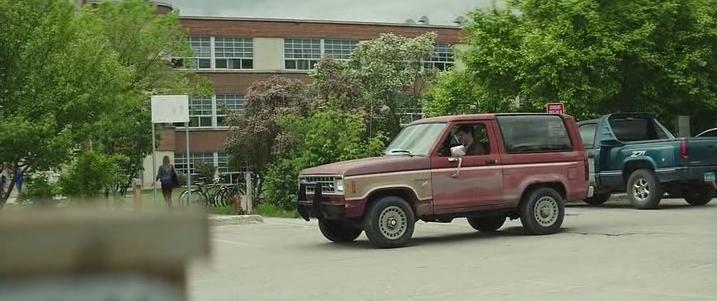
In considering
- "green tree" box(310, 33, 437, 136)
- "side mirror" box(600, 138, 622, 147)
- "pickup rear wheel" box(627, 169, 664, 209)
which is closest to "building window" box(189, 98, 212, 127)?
"green tree" box(310, 33, 437, 136)

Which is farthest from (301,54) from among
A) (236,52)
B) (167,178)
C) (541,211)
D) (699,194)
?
(541,211)

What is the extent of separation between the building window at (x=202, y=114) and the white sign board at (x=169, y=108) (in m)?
34.3

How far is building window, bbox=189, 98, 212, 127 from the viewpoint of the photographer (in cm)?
5166

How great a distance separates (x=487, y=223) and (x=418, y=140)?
2.39m

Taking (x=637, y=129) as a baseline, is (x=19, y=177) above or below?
below

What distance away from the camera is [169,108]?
17297 millimetres

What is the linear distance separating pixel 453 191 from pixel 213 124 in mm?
41459

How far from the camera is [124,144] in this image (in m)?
26.5

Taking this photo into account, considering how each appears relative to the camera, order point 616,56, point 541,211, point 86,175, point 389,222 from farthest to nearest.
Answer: point 616,56
point 86,175
point 541,211
point 389,222

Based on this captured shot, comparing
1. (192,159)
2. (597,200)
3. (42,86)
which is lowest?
(597,200)

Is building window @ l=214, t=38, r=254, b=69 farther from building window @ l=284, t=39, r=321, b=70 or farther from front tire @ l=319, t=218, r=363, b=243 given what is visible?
front tire @ l=319, t=218, r=363, b=243

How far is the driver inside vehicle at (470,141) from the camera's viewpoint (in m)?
13.2

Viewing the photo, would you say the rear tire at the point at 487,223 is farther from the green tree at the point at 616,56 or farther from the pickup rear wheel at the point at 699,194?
the green tree at the point at 616,56

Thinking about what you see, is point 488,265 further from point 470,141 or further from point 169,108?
point 169,108
